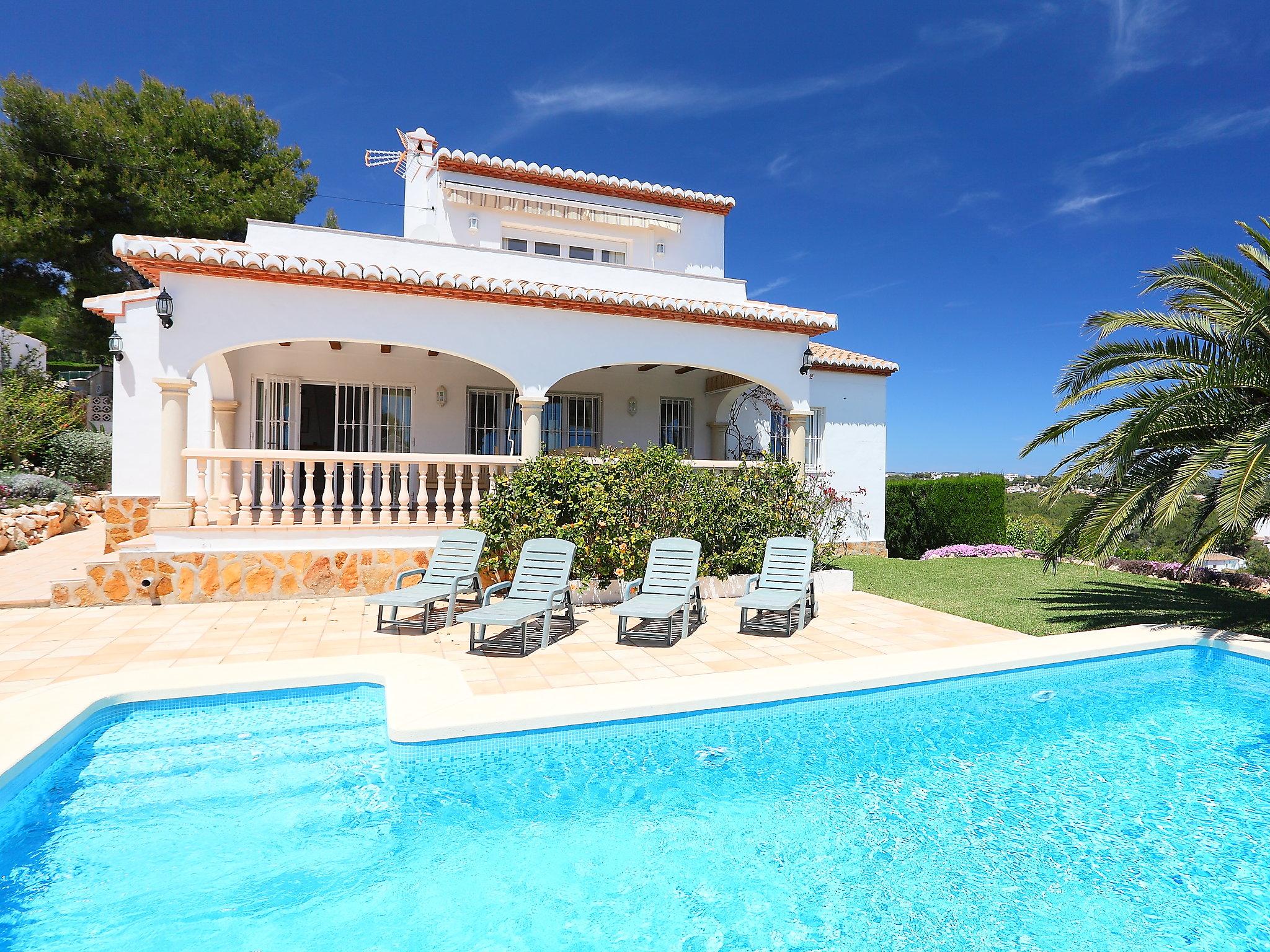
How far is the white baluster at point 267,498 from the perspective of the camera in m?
10.4

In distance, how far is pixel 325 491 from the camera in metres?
10.4

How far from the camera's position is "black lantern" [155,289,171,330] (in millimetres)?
9852

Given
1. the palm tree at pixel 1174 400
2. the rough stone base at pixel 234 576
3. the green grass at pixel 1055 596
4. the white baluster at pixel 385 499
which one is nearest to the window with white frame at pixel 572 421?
the white baluster at pixel 385 499

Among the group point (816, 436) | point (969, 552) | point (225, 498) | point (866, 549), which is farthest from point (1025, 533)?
point (225, 498)

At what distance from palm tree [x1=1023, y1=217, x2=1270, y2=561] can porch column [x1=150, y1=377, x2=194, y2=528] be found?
526 inches

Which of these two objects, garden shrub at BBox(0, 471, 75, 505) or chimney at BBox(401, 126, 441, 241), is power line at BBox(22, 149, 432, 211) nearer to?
chimney at BBox(401, 126, 441, 241)

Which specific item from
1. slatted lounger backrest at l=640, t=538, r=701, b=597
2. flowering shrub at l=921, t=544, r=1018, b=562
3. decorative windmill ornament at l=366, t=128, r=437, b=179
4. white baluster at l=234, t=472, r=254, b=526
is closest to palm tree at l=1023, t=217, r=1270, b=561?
slatted lounger backrest at l=640, t=538, r=701, b=597

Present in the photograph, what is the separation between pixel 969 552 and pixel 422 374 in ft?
53.7

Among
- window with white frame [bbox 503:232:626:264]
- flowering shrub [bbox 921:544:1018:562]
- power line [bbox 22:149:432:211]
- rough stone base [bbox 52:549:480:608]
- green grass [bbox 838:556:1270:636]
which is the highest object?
power line [bbox 22:149:432:211]

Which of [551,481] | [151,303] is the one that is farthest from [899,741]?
[151,303]

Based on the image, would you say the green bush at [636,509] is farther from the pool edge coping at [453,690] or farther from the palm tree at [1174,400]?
the palm tree at [1174,400]

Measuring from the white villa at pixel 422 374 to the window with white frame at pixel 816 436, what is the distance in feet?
0.26

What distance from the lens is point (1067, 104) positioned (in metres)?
16.9

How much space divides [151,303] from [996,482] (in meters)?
23.6
